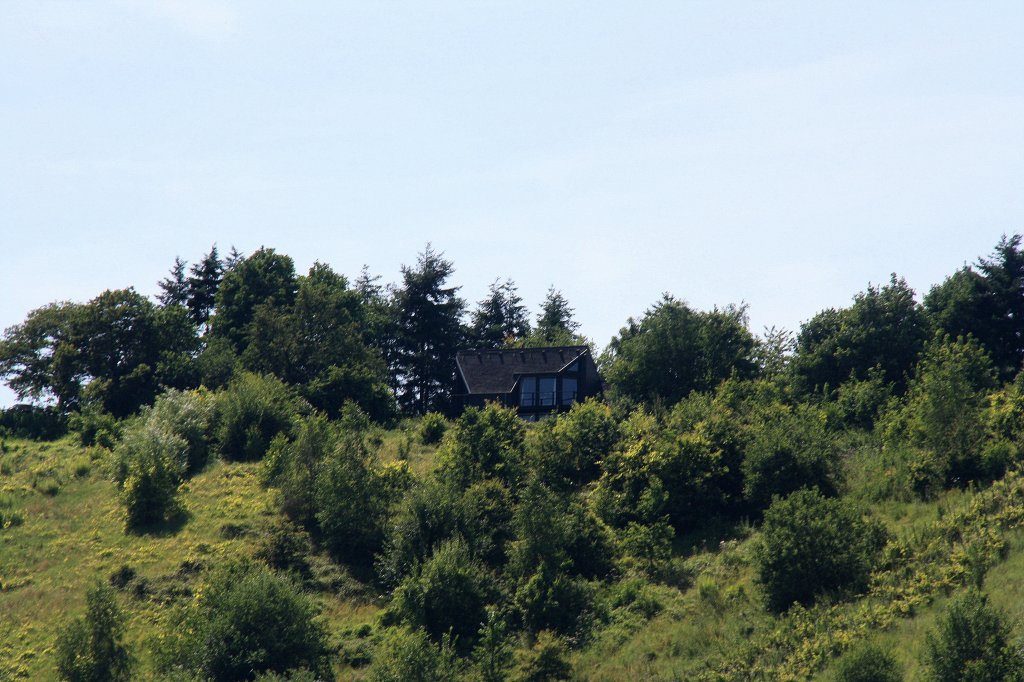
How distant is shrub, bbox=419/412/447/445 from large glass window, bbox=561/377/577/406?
1272 centimetres

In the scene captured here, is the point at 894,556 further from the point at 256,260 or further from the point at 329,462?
the point at 256,260

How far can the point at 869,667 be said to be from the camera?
30.7m

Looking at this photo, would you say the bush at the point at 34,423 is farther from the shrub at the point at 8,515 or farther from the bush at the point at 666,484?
the bush at the point at 666,484

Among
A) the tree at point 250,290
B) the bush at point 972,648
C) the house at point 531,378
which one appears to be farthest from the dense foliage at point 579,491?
the tree at point 250,290

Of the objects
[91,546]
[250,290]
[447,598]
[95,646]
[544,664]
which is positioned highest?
[250,290]

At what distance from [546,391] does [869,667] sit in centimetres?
4539

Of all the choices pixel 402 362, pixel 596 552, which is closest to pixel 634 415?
pixel 596 552

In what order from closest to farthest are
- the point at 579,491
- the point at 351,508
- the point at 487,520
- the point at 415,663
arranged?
the point at 415,663 < the point at 487,520 < the point at 351,508 < the point at 579,491

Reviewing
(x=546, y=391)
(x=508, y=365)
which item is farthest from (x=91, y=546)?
(x=508, y=365)

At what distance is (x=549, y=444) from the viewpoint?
2103 inches

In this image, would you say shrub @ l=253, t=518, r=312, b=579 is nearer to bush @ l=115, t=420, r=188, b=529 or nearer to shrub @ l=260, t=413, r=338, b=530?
shrub @ l=260, t=413, r=338, b=530

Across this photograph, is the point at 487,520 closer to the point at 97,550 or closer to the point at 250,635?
the point at 250,635

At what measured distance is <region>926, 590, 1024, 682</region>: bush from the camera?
28.8 metres

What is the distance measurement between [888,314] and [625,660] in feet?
100
